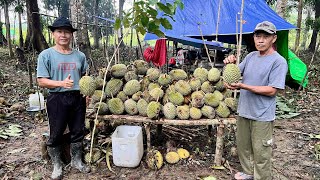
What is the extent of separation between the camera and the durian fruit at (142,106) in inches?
123

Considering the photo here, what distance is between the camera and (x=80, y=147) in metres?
3.06

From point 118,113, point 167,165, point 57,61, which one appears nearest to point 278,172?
point 167,165

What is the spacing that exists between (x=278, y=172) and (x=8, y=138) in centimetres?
397

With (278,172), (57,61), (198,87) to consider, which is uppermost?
(57,61)

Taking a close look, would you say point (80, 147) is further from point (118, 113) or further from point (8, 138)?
point (8, 138)

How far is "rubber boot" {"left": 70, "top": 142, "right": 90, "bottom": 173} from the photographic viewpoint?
3.03 meters

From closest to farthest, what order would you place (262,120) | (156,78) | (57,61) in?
1. (262,120)
2. (57,61)
3. (156,78)

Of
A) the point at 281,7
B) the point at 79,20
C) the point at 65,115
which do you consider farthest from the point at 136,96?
the point at 281,7

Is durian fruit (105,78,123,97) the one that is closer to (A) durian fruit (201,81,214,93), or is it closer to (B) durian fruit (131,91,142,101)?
(B) durian fruit (131,91,142,101)

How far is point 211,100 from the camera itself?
3.04 m

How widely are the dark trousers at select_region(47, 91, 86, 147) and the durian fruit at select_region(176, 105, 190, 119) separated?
1122mm

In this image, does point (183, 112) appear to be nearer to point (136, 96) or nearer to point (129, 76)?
point (136, 96)

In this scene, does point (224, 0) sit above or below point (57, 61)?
above

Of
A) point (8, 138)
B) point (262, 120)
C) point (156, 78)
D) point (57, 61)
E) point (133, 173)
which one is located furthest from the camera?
point (8, 138)
